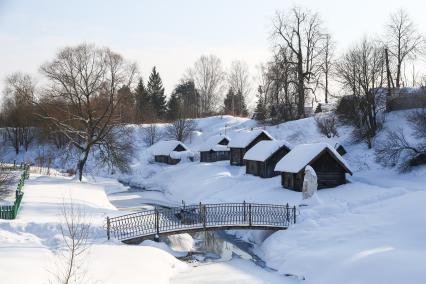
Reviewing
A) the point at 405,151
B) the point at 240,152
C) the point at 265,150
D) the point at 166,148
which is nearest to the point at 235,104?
the point at 166,148

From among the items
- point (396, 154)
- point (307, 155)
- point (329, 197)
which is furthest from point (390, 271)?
point (396, 154)

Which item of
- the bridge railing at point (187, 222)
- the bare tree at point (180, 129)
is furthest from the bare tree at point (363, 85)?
the bare tree at point (180, 129)

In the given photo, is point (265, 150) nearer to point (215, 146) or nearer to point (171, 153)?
point (215, 146)

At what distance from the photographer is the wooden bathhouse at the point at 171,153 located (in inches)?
A: 2485

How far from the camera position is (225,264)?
21.5 metres

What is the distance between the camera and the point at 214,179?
148ft

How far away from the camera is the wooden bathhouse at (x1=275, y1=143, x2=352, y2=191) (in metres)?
33.5

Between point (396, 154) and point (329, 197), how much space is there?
10346 mm

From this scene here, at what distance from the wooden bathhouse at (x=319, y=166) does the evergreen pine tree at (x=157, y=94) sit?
6055 cm

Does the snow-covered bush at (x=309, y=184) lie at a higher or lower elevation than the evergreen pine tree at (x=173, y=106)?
lower

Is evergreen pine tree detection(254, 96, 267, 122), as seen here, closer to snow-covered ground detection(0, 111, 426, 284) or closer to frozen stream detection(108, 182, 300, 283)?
snow-covered ground detection(0, 111, 426, 284)

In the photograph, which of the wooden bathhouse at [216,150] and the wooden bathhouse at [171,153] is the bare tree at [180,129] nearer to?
the wooden bathhouse at [171,153]

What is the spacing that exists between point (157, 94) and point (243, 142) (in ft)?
161

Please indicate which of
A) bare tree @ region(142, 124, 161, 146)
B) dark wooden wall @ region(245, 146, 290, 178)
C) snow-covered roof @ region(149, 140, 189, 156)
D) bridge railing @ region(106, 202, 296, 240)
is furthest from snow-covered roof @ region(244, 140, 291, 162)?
bare tree @ region(142, 124, 161, 146)
